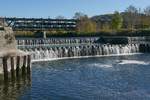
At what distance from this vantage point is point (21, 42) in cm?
8356

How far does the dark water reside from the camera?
27.2 meters

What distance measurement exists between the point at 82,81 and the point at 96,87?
3.30m

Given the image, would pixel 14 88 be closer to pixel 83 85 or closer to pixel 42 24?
pixel 83 85

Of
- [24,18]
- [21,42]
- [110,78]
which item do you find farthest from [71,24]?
[110,78]

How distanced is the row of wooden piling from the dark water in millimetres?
1151

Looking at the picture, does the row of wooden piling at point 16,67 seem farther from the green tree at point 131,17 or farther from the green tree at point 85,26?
the green tree at point 131,17

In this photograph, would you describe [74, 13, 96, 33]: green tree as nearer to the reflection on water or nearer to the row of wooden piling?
the row of wooden piling

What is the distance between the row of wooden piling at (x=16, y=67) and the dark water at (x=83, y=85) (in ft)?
3.78

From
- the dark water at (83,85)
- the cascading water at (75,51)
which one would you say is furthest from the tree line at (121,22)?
the dark water at (83,85)

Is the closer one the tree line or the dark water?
the dark water

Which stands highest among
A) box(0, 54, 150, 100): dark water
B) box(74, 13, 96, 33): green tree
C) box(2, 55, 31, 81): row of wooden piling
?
box(74, 13, 96, 33): green tree

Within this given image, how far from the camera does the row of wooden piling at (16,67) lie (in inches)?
1253

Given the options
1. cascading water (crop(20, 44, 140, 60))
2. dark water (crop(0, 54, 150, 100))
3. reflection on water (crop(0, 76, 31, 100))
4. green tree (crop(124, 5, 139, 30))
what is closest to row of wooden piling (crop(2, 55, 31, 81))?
reflection on water (crop(0, 76, 31, 100))

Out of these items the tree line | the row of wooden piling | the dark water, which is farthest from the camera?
the tree line
